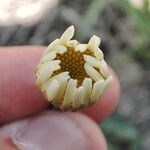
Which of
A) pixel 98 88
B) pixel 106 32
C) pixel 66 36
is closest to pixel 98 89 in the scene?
pixel 98 88

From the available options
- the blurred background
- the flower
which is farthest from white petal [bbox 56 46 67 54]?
the blurred background

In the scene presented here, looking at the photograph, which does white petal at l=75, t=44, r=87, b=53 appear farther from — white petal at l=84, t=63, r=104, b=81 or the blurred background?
the blurred background

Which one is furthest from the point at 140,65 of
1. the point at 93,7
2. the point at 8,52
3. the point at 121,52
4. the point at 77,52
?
the point at 77,52

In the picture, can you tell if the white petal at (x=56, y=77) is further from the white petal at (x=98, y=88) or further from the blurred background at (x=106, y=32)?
the blurred background at (x=106, y=32)

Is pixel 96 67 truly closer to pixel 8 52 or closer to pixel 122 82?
pixel 8 52

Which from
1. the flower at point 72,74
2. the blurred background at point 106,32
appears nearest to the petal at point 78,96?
the flower at point 72,74
